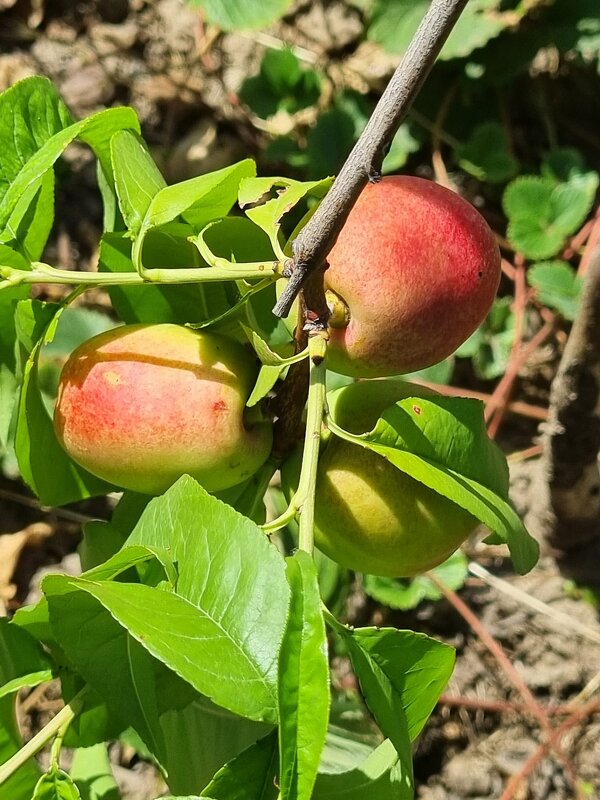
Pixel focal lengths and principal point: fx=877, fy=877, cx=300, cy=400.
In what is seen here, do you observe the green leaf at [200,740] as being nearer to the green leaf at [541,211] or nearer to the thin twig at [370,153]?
the thin twig at [370,153]

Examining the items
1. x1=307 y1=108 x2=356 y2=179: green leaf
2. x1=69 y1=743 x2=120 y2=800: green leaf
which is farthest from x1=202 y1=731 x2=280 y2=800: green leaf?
x1=307 y1=108 x2=356 y2=179: green leaf

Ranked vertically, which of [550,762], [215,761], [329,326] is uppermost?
[329,326]

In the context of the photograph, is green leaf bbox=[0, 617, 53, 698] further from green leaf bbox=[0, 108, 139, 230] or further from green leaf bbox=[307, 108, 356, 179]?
green leaf bbox=[307, 108, 356, 179]

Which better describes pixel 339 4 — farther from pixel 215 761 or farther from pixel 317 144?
pixel 215 761

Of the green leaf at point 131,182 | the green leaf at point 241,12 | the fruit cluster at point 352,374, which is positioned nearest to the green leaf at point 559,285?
the green leaf at point 241,12

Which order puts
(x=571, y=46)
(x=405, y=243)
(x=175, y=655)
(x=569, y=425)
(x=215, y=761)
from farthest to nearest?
(x=571, y=46) < (x=569, y=425) < (x=215, y=761) < (x=405, y=243) < (x=175, y=655)

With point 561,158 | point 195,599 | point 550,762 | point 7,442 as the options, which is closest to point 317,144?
point 561,158
